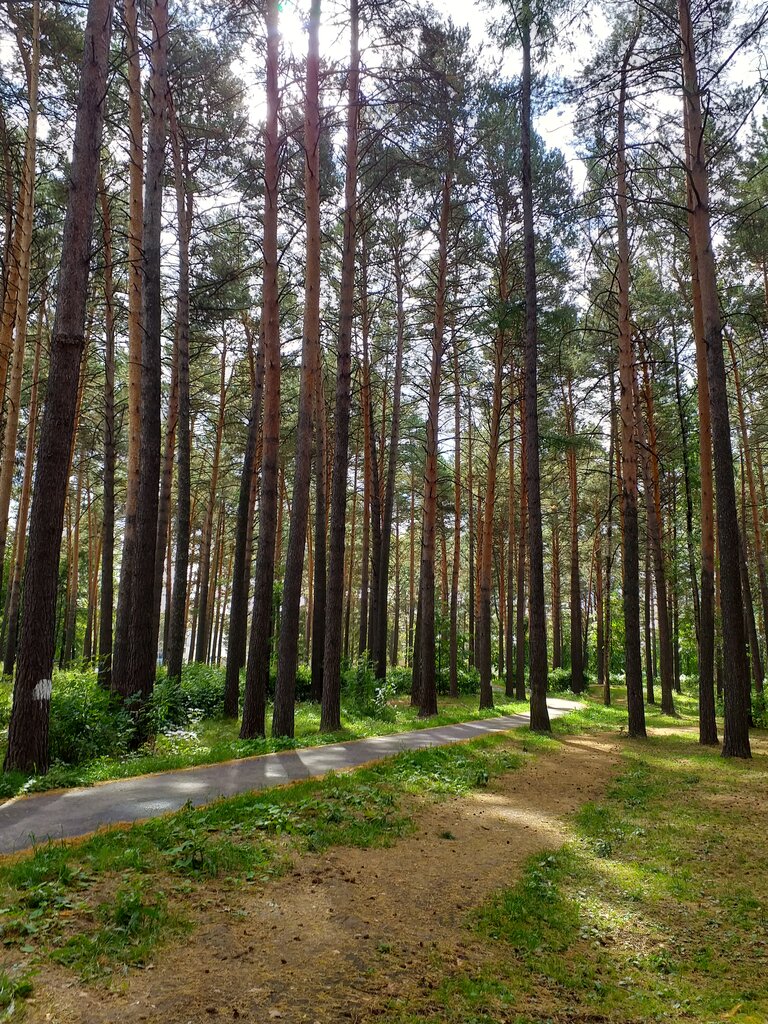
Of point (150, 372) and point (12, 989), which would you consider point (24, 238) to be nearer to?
point (150, 372)

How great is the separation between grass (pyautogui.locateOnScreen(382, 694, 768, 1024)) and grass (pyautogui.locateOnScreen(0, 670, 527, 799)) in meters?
4.33

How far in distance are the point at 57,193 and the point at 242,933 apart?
47.9 feet

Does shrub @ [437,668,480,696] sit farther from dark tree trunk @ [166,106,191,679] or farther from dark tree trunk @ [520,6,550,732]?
dark tree trunk @ [166,106,191,679]

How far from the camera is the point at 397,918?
373cm

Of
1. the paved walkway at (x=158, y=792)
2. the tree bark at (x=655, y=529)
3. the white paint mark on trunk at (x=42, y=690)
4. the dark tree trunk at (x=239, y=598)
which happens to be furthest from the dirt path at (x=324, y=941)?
the tree bark at (x=655, y=529)

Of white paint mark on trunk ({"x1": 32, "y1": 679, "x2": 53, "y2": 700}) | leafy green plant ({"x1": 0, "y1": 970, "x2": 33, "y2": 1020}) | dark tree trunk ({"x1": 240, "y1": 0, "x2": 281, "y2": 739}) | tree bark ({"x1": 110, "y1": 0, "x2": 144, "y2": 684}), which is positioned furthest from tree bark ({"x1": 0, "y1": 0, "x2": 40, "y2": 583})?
leafy green plant ({"x1": 0, "y1": 970, "x2": 33, "y2": 1020})

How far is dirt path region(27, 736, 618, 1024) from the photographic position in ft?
8.69

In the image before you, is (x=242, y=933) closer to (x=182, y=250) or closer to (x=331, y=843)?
(x=331, y=843)

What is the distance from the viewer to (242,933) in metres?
3.32

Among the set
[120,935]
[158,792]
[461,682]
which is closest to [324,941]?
[120,935]

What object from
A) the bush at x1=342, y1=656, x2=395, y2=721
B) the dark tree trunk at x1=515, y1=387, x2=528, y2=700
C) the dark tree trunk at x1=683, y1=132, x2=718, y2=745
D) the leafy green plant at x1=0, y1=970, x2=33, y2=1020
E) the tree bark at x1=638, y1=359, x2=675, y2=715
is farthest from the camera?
the dark tree trunk at x1=515, y1=387, x2=528, y2=700

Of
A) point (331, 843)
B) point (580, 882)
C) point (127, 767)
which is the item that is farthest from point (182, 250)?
point (580, 882)

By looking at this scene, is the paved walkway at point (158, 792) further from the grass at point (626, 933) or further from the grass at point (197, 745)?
the grass at point (626, 933)

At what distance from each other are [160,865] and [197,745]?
536 centimetres
